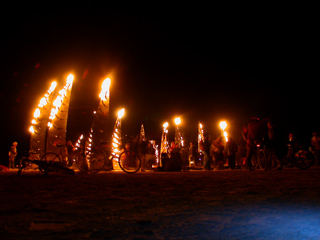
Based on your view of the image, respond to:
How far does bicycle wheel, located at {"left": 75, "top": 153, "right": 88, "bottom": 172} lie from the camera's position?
42.6ft

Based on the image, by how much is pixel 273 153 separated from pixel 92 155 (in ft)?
24.1

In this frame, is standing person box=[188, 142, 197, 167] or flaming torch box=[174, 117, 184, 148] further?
flaming torch box=[174, 117, 184, 148]

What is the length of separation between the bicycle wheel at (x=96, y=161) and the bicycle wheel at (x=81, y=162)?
0.18 meters

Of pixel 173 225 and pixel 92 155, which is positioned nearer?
pixel 173 225

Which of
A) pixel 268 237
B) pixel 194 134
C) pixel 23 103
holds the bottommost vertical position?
pixel 268 237

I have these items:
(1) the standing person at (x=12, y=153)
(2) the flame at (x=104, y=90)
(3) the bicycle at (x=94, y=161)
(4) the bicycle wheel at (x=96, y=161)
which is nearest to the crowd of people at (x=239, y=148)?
(1) the standing person at (x=12, y=153)

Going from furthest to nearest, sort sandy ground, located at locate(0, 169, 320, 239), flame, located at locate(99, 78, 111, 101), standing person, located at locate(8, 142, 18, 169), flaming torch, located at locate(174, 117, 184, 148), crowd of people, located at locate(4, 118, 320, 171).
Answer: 1. flaming torch, located at locate(174, 117, 184, 148)
2. standing person, located at locate(8, 142, 18, 169)
3. flame, located at locate(99, 78, 111, 101)
4. crowd of people, located at locate(4, 118, 320, 171)
5. sandy ground, located at locate(0, 169, 320, 239)

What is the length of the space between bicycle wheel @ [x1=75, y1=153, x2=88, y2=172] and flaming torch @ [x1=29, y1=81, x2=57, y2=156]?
2909mm

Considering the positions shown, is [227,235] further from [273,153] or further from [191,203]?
[273,153]

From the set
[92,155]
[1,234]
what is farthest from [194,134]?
[1,234]

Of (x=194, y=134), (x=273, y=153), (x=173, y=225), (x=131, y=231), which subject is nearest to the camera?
(x=131, y=231)

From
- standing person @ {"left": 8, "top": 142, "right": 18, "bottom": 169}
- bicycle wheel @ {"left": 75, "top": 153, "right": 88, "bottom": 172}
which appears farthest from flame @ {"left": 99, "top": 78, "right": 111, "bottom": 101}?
standing person @ {"left": 8, "top": 142, "right": 18, "bottom": 169}

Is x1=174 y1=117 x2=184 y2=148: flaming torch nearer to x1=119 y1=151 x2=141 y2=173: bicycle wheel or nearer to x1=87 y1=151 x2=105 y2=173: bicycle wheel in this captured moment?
x1=87 y1=151 x2=105 y2=173: bicycle wheel

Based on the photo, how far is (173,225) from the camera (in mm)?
2760
